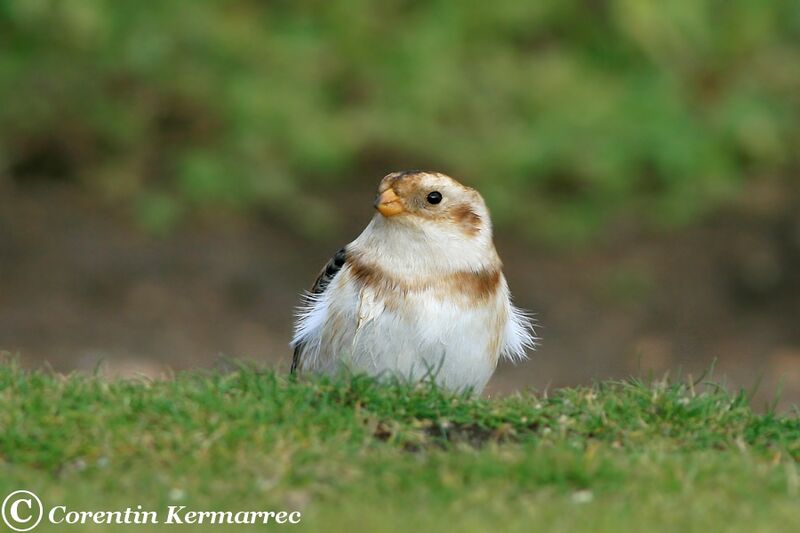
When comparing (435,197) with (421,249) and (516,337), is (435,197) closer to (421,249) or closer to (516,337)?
(421,249)

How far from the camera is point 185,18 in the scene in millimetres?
12180

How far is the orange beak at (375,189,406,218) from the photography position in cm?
660

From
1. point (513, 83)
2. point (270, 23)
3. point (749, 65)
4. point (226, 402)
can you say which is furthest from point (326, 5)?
point (226, 402)

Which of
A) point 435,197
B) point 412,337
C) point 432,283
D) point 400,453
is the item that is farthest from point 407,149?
point 400,453

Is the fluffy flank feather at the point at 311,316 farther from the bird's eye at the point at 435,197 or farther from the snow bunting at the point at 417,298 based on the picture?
the bird's eye at the point at 435,197

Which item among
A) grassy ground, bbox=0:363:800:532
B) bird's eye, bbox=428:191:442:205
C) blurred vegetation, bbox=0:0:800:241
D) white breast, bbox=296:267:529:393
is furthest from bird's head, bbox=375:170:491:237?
blurred vegetation, bbox=0:0:800:241

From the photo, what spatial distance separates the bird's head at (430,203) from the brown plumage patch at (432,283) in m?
0.28

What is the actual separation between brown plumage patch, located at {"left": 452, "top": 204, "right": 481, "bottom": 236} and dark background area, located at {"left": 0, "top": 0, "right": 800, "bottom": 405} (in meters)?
5.02

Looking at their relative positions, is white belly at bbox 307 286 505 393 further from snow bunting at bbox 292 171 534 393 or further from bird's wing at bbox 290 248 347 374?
bird's wing at bbox 290 248 347 374

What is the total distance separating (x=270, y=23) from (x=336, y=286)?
6.31 metres

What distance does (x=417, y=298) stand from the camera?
21.0 feet

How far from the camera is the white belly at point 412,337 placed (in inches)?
251

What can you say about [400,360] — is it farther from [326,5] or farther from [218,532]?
[326,5]

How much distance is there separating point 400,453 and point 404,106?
24.0 feet
